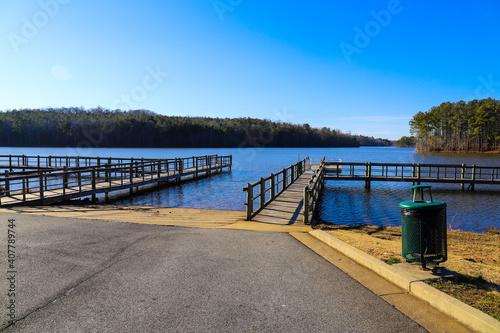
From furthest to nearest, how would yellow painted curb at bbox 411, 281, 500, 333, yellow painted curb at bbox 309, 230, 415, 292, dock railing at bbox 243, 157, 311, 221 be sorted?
dock railing at bbox 243, 157, 311, 221, yellow painted curb at bbox 309, 230, 415, 292, yellow painted curb at bbox 411, 281, 500, 333

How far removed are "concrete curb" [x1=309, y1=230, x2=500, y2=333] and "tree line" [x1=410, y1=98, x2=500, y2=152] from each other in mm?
112484

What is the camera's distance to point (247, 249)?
6.60 metres

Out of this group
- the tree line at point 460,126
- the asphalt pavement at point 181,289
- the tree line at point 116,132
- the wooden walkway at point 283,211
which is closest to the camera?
the asphalt pavement at point 181,289

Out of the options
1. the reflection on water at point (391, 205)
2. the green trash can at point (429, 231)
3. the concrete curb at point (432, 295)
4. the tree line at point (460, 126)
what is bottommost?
the reflection on water at point (391, 205)

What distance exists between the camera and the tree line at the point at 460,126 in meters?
98.2

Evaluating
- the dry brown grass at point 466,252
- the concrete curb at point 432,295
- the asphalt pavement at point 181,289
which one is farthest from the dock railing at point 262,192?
the concrete curb at point 432,295

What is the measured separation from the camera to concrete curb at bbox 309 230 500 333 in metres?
3.42

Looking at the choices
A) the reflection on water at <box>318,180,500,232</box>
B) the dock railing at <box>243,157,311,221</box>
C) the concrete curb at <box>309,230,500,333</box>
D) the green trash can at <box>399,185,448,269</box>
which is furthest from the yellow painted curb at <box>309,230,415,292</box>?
the reflection on water at <box>318,180,500,232</box>

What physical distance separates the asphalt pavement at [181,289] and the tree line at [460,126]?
114 meters

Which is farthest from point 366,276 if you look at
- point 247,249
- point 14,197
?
point 14,197

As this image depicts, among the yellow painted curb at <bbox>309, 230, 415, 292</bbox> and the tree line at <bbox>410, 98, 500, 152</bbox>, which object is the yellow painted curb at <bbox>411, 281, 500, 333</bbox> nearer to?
the yellow painted curb at <bbox>309, 230, 415, 292</bbox>

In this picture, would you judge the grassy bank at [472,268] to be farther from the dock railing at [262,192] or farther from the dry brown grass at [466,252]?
the dock railing at [262,192]

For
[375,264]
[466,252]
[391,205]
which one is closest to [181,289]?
[375,264]

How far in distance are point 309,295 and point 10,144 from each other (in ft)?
579
